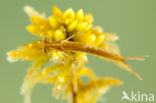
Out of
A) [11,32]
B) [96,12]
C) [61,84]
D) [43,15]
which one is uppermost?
[96,12]

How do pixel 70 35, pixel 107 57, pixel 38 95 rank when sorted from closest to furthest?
pixel 107 57 → pixel 70 35 → pixel 38 95

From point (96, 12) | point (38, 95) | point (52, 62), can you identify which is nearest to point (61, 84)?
point (52, 62)

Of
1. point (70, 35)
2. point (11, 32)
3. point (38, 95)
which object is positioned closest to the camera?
point (70, 35)

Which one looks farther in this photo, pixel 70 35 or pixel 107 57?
pixel 70 35

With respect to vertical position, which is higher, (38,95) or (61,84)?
(38,95)

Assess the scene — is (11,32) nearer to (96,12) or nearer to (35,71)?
(96,12)

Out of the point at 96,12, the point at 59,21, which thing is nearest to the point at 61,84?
the point at 59,21
